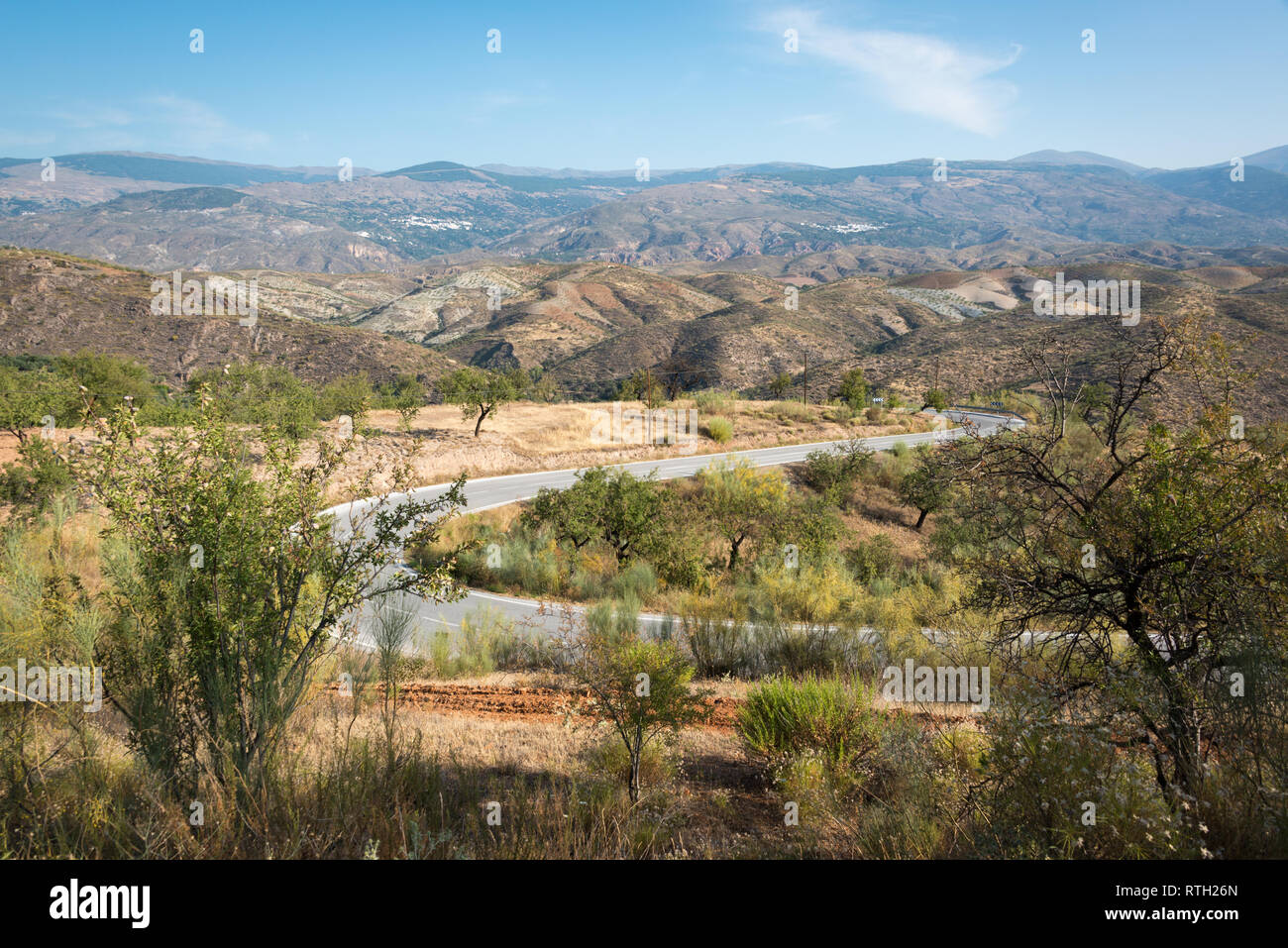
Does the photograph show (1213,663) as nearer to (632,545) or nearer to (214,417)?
(214,417)

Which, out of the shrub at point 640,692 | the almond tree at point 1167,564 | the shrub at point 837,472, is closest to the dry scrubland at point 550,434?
the shrub at point 837,472

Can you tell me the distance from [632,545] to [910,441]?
2478cm

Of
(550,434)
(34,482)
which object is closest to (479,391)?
(550,434)

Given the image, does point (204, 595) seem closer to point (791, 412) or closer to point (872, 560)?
point (872, 560)

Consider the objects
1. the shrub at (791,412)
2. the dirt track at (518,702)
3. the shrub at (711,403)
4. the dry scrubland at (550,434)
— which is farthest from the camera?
the shrub at (711,403)

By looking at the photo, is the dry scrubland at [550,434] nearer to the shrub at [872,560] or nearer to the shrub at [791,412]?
the shrub at [791,412]

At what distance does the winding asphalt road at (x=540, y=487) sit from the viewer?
480 inches

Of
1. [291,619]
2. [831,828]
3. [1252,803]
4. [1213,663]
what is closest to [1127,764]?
[1252,803]

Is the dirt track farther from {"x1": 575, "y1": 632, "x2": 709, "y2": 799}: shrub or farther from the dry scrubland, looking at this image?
the dry scrubland

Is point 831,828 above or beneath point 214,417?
beneath

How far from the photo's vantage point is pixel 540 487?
2434cm

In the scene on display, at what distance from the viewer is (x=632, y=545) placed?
63.5 feet
